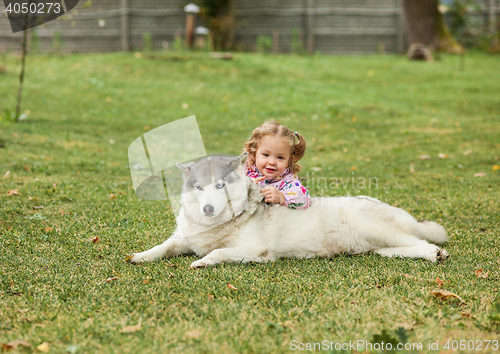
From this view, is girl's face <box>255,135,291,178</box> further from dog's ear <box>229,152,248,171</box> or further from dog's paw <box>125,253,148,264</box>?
dog's paw <box>125,253,148,264</box>

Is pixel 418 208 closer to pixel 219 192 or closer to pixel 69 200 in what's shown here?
pixel 219 192

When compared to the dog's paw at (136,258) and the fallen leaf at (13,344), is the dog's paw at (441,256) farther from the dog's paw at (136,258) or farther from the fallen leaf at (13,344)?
the fallen leaf at (13,344)

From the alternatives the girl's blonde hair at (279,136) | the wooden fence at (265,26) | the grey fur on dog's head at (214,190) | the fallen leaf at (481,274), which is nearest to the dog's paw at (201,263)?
the grey fur on dog's head at (214,190)

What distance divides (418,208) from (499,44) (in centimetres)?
2012

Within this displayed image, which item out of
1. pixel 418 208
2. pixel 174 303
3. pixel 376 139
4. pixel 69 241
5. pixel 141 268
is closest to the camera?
pixel 174 303

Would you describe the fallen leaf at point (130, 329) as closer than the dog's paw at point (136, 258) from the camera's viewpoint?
Yes

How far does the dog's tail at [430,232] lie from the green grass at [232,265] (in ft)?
0.57

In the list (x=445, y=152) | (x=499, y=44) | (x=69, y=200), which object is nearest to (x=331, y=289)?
(x=69, y=200)

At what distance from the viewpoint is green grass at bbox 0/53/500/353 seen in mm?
2752

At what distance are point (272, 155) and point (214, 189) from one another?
0.80 m

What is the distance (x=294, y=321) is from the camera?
2.85m

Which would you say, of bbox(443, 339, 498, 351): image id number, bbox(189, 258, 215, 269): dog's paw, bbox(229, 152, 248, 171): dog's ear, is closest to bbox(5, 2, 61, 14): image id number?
bbox(229, 152, 248, 171): dog's ear

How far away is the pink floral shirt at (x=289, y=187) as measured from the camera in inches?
160
